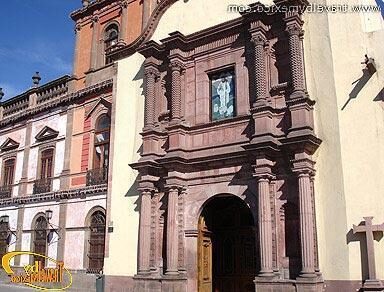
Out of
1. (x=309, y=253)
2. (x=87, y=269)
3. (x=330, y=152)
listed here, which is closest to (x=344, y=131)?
(x=330, y=152)

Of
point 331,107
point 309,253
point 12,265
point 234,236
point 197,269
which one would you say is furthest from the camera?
point 12,265

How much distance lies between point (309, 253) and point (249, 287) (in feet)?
10.1

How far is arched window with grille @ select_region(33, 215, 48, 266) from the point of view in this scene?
62.0 ft

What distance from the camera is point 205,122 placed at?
1324cm

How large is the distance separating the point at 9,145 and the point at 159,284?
42.6 feet

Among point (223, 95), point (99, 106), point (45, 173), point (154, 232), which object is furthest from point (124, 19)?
point (154, 232)

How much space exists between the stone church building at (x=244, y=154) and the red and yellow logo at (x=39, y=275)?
2.22 feet

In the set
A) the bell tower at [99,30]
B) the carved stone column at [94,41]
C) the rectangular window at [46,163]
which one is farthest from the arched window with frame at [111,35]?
the rectangular window at [46,163]

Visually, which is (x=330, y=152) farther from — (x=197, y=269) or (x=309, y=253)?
(x=197, y=269)

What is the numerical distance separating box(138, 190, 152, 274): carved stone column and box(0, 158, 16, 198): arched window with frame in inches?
426

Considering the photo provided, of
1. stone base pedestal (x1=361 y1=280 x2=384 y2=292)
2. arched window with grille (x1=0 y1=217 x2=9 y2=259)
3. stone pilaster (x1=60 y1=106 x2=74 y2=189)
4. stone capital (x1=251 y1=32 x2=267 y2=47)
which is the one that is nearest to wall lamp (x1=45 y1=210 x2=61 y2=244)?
stone pilaster (x1=60 y1=106 x2=74 y2=189)

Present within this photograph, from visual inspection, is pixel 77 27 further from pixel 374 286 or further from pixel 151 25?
pixel 374 286

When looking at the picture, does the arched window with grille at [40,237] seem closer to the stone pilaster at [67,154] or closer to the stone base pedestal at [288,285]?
the stone pilaster at [67,154]

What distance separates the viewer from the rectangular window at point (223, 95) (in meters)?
13.1
